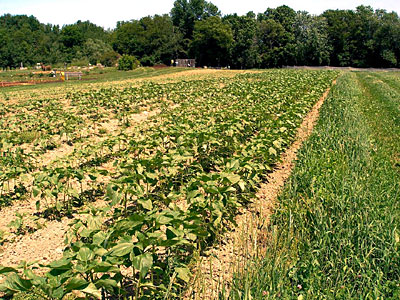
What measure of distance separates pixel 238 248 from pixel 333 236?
→ 110cm

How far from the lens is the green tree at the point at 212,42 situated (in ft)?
237

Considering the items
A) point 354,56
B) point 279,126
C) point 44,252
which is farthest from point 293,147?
point 354,56

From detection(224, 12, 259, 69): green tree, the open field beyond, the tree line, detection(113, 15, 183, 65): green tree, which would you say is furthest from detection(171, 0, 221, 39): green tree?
the open field beyond

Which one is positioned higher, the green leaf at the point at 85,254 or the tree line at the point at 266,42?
the tree line at the point at 266,42

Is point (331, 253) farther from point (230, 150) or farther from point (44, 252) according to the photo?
point (230, 150)

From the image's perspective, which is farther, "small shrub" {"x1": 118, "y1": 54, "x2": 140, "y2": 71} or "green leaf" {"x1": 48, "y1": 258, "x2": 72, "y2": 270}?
"small shrub" {"x1": 118, "y1": 54, "x2": 140, "y2": 71}

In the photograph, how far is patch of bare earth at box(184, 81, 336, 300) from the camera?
3.33 m

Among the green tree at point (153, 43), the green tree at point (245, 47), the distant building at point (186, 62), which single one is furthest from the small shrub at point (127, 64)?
the green tree at point (245, 47)

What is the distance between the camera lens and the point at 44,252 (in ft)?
14.3

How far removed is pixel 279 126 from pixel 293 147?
3.47ft

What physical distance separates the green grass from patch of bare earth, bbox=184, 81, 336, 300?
20cm

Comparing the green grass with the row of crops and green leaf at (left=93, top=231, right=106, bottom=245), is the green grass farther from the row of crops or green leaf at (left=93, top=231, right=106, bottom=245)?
green leaf at (left=93, top=231, right=106, bottom=245)

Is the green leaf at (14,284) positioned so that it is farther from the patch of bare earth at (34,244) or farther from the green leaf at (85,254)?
the patch of bare earth at (34,244)

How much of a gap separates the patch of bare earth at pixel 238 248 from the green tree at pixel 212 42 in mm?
69303
